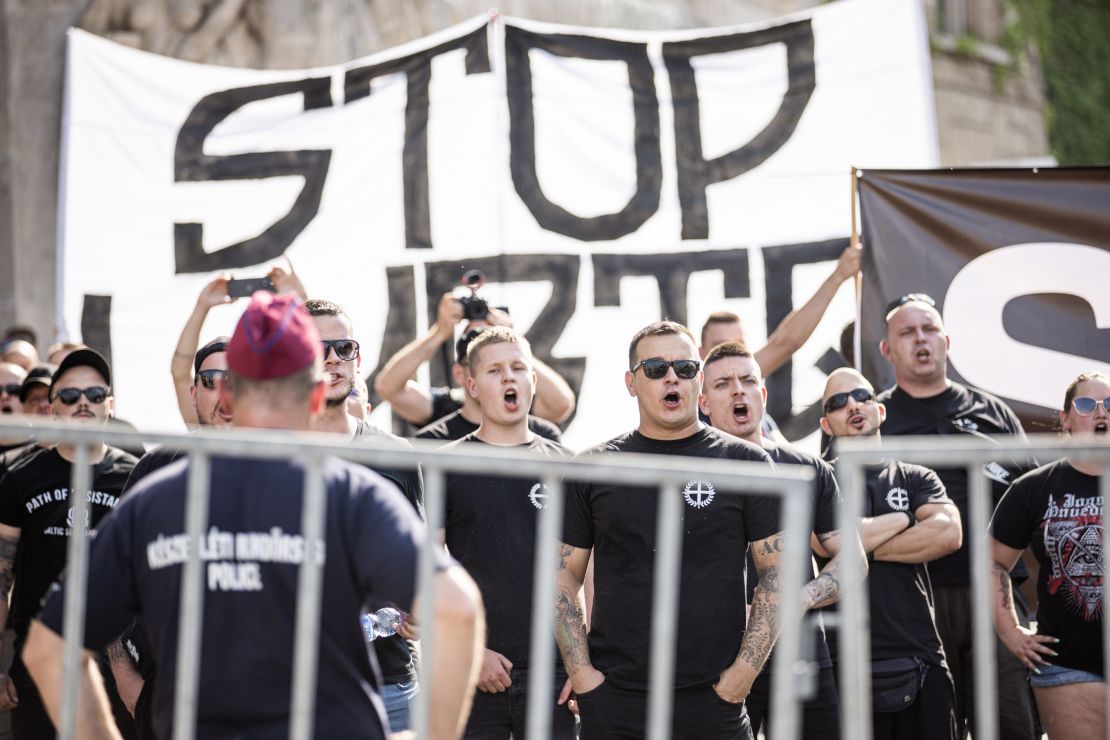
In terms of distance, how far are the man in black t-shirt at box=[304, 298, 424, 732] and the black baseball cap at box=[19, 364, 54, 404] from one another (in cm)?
208

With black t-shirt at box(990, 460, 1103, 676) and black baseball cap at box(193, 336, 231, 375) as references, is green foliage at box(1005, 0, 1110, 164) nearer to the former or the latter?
black t-shirt at box(990, 460, 1103, 676)

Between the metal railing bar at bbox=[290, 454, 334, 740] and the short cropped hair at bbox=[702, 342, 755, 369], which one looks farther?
the short cropped hair at bbox=[702, 342, 755, 369]

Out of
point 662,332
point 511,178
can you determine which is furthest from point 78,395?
point 511,178

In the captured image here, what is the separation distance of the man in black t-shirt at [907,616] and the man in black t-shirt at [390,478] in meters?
1.65

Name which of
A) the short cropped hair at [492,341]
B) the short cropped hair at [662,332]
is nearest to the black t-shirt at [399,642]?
the short cropped hair at [492,341]

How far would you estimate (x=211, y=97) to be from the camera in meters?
7.05

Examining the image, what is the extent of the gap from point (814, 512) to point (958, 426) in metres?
1.08

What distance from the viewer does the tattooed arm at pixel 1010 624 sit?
15.0 feet

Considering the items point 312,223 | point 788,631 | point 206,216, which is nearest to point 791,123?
point 312,223

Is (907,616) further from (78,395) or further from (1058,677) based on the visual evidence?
(78,395)

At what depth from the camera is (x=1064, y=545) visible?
4574 mm

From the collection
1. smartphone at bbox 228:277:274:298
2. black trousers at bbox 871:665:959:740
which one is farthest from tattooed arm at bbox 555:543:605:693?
smartphone at bbox 228:277:274:298

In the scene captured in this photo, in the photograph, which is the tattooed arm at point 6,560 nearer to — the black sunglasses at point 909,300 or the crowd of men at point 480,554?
the crowd of men at point 480,554

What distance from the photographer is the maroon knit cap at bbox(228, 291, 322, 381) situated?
260 cm
